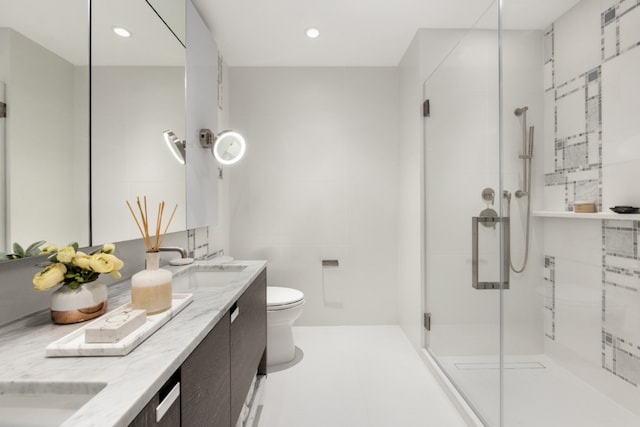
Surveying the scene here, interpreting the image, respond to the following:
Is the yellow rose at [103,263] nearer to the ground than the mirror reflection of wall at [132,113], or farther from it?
nearer to the ground

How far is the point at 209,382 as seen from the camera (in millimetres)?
934

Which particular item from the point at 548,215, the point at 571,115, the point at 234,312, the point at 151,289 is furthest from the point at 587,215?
the point at 151,289

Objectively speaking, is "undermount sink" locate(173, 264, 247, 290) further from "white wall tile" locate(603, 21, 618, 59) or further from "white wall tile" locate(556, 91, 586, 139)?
"white wall tile" locate(603, 21, 618, 59)

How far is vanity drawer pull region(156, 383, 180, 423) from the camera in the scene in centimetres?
64

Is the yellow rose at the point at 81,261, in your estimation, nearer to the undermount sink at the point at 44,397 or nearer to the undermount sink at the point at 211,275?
the undermount sink at the point at 44,397

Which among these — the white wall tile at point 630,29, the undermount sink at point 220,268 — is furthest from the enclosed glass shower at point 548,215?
the undermount sink at point 220,268

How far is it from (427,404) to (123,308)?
164 cm

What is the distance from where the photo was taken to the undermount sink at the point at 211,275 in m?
1.66

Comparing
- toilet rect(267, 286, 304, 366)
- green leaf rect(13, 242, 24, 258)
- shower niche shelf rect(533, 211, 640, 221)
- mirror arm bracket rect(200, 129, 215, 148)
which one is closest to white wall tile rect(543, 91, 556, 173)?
shower niche shelf rect(533, 211, 640, 221)

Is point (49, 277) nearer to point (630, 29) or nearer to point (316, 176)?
point (630, 29)

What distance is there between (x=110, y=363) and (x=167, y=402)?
150 mm

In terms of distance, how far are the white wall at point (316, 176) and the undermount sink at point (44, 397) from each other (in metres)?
2.21

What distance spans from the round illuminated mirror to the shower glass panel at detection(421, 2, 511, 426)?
1.31m

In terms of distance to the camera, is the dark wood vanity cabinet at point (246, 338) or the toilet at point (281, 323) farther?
the toilet at point (281, 323)
